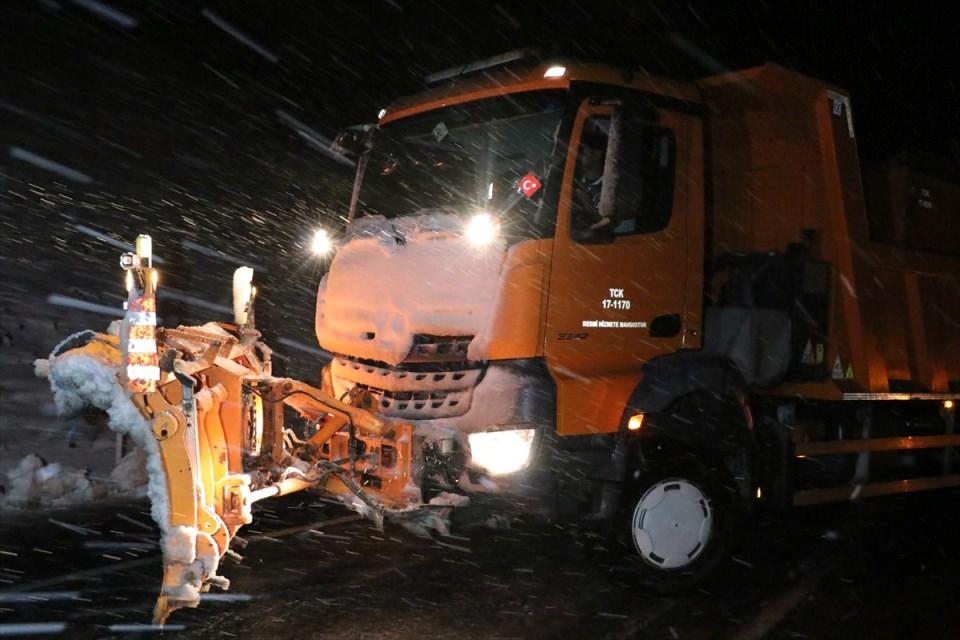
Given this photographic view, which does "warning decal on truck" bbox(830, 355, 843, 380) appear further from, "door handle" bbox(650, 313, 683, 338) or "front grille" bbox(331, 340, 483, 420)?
"front grille" bbox(331, 340, 483, 420)

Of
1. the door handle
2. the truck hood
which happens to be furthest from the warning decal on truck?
the truck hood

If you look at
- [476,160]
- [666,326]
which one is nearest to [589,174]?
[476,160]

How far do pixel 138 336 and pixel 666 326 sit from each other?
3.27 m

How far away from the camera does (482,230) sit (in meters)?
5.48

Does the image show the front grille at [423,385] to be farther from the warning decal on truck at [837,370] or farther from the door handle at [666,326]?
the warning decal on truck at [837,370]

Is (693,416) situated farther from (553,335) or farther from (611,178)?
(611,178)

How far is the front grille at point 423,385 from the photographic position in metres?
5.40

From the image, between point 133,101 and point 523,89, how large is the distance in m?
8.92

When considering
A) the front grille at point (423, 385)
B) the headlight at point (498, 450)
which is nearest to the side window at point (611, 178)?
the front grille at point (423, 385)

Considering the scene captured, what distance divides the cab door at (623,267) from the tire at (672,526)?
1.60ft

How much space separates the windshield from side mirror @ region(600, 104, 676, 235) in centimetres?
38

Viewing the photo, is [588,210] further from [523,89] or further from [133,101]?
[133,101]

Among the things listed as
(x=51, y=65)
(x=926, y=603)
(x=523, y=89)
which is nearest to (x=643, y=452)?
(x=926, y=603)

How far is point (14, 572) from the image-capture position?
19.2ft
